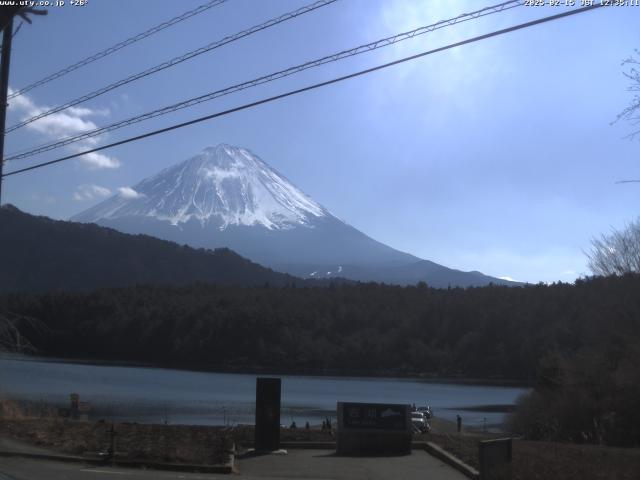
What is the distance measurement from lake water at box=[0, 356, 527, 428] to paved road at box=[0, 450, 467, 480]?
83.8 feet

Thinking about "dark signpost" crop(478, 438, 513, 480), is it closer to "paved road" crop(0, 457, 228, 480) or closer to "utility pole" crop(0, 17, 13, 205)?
"paved road" crop(0, 457, 228, 480)

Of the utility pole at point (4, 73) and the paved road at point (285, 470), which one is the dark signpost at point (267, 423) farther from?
the utility pole at point (4, 73)

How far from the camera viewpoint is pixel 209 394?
69938 millimetres

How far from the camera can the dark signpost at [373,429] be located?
1689 cm

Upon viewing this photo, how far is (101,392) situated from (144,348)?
61393 millimetres

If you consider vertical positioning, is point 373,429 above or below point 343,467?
above

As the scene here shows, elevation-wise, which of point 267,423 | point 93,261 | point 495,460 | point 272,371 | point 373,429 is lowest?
point 495,460

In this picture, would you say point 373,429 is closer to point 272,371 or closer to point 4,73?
point 4,73

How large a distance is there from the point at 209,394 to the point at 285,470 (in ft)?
187

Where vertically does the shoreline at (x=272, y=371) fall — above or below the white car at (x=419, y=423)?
above

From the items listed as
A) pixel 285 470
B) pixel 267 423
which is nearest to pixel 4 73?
pixel 267 423

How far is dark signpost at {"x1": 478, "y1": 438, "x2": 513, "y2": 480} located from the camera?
38.8 feet

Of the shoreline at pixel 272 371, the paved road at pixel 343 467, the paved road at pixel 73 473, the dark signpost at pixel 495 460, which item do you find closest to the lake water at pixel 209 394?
the shoreline at pixel 272 371

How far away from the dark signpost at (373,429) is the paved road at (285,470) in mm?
632
